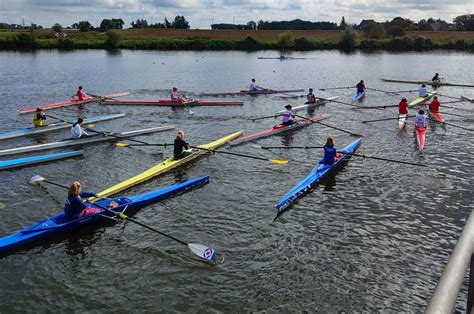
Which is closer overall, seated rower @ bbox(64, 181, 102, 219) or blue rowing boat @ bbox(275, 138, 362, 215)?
seated rower @ bbox(64, 181, 102, 219)

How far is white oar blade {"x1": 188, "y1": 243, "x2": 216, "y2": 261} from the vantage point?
1103 cm

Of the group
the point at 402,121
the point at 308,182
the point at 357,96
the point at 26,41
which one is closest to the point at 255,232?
the point at 308,182

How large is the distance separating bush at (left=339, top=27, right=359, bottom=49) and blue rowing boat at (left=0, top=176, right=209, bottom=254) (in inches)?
3631

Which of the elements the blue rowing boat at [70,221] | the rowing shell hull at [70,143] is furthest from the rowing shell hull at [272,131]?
the blue rowing boat at [70,221]

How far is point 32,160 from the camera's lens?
18.6 meters

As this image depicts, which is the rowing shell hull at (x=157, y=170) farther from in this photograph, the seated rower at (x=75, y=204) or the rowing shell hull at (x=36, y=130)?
the rowing shell hull at (x=36, y=130)

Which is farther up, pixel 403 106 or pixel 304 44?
pixel 304 44

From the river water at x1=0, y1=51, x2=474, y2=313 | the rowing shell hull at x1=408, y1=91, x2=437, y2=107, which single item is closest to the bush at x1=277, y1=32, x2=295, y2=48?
the rowing shell hull at x1=408, y1=91, x2=437, y2=107

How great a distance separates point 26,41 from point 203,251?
9244 cm

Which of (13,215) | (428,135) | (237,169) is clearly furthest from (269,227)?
(428,135)

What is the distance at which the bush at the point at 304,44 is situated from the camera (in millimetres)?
99625

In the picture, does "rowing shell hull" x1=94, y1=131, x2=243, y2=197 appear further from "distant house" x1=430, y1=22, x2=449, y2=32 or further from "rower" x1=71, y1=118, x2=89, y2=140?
"distant house" x1=430, y1=22, x2=449, y2=32

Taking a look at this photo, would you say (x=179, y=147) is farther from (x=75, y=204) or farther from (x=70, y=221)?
(x=70, y=221)

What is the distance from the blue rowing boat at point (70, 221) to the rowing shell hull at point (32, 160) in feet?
22.1
